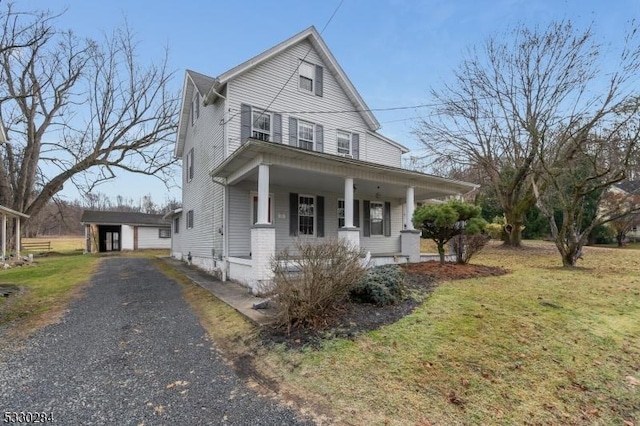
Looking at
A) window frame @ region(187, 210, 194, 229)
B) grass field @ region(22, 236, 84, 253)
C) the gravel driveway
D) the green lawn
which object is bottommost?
grass field @ region(22, 236, 84, 253)

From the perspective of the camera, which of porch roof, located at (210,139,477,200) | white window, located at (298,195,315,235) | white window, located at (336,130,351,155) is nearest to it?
porch roof, located at (210,139,477,200)

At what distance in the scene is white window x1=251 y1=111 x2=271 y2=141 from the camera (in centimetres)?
1145

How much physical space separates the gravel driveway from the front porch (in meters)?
2.49

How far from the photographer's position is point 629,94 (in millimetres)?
11703

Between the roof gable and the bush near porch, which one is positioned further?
the roof gable

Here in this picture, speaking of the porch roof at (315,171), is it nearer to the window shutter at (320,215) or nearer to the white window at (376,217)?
the window shutter at (320,215)

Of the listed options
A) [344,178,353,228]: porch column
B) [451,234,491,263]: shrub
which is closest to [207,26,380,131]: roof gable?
[344,178,353,228]: porch column

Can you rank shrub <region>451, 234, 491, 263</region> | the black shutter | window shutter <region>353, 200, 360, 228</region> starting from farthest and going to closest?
1. window shutter <region>353, 200, 360, 228</region>
2. the black shutter
3. shrub <region>451, 234, 491, 263</region>

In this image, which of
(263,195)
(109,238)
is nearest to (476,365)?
(263,195)

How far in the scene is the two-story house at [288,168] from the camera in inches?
364

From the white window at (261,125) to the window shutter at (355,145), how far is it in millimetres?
3960

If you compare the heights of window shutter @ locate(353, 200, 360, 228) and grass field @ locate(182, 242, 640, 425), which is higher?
window shutter @ locate(353, 200, 360, 228)

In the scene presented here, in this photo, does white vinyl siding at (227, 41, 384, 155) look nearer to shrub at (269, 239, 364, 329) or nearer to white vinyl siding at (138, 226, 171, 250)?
shrub at (269, 239, 364, 329)

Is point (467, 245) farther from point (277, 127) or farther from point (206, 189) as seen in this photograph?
point (206, 189)
